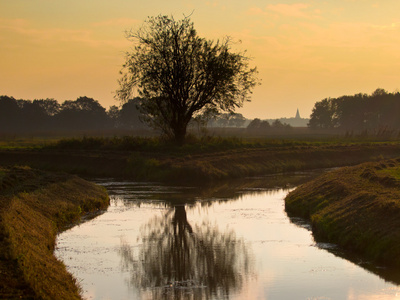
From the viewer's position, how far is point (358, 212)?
2206cm

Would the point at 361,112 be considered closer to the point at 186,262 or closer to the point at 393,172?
the point at 393,172

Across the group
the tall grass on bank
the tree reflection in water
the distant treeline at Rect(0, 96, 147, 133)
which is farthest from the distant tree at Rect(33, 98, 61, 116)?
the tree reflection in water

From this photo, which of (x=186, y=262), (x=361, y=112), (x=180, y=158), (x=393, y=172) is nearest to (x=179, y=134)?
(x=180, y=158)

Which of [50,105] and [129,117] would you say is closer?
[129,117]

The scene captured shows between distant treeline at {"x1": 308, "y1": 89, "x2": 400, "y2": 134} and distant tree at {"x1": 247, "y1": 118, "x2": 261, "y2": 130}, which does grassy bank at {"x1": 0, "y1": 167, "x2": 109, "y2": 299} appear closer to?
distant treeline at {"x1": 308, "y1": 89, "x2": 400, "y2": 134}

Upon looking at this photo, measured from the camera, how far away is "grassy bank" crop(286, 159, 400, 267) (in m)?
19.1

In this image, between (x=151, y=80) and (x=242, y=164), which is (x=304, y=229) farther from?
(x=151, y=80)

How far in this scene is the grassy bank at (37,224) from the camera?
13734mm

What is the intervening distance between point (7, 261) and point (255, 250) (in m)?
9.52

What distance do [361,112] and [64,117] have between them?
75834 millimetres

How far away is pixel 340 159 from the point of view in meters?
65.4

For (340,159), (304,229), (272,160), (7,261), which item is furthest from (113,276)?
(340,159)

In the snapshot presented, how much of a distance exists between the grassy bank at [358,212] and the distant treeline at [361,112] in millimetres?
122821

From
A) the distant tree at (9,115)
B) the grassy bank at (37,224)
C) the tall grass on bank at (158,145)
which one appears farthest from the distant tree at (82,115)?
the grassy bank at (37,224)
